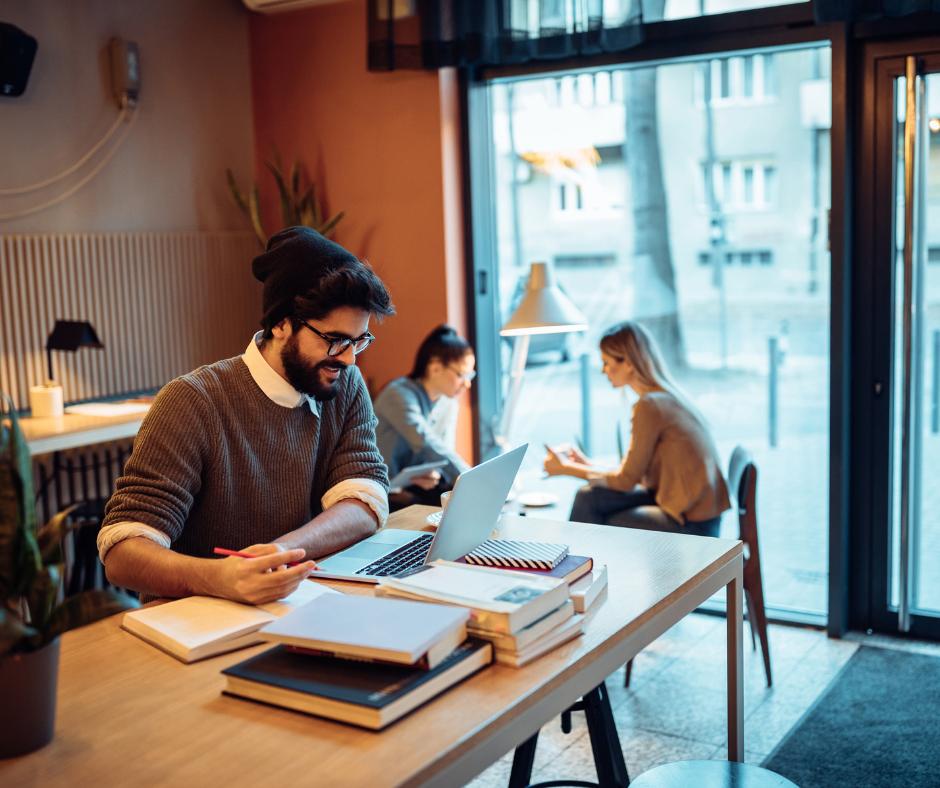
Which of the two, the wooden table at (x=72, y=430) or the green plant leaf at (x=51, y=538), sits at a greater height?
the green plant leaf at (x=51, y=538)

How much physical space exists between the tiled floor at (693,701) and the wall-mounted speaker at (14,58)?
114 inches

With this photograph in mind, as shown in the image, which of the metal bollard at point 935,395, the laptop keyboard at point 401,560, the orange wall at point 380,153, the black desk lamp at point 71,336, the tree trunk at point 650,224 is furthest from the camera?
the orange wall at point 380,153

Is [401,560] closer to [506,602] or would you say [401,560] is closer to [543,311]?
[506,602]

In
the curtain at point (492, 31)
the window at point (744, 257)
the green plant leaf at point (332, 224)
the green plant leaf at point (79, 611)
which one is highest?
the curtain at point (492, 31)

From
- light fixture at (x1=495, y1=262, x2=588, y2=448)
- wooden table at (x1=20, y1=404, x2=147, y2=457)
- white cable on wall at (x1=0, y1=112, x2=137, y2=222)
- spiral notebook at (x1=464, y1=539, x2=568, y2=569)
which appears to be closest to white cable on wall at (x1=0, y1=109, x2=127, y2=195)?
white cable on wall at (x1=0, y1=112, x2=137, y2=222)

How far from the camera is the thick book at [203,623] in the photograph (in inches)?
65.8

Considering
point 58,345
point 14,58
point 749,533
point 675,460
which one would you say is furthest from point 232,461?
point 14,58

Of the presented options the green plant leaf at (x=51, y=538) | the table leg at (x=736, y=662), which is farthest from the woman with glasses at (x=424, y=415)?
the green plant leaf at (x=51, y=538)

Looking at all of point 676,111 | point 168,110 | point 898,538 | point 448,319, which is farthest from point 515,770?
point 168,110

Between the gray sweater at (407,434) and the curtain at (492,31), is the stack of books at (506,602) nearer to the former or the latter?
the gray sweater at (407,434)

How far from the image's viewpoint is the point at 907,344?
3705 mm

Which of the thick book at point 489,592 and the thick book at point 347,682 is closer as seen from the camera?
the thick book at point 347,682

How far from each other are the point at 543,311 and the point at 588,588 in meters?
2.24

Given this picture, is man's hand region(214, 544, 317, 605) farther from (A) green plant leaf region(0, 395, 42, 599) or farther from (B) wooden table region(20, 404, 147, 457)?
(B) wooden table region(20, 404, 147, 457)
